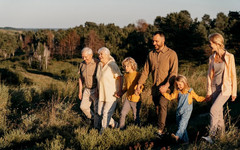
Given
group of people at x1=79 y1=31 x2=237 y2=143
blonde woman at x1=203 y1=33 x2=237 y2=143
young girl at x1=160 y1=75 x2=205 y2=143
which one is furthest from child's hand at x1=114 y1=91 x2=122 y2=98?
blonde woman at x1=203 y1=33 x2=237 y2=143

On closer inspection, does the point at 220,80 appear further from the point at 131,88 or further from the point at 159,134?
the point at 131,88

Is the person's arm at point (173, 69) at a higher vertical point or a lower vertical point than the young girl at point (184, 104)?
higher

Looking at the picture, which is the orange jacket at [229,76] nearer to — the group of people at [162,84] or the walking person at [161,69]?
the group of people at [162,84]

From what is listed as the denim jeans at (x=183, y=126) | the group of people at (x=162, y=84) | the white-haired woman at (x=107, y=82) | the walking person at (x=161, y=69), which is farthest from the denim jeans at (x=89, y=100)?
the denim jeans at (x=183, y=126)

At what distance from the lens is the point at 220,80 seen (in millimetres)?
4156

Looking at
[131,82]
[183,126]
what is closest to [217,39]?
[183,126]

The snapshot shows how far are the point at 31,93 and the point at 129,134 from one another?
5041mm

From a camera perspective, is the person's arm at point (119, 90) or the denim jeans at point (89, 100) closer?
the person's arm at point (119, 90)

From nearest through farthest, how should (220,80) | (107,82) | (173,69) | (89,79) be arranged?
1. (220,80)
2. (173,69)
3. (107,82)
4. (89,79)

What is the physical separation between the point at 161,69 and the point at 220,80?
1.01m

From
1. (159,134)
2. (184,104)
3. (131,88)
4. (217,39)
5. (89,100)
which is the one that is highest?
(217,39)

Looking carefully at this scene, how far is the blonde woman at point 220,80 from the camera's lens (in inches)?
158

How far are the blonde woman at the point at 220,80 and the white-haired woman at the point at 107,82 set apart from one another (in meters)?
1.75

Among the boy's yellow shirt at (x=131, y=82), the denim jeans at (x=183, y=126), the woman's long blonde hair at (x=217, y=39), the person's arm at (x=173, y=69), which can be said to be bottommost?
the denim jeans at (x=183, y=126)
